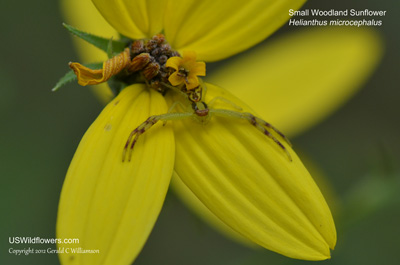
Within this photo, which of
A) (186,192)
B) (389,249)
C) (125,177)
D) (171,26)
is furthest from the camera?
Answer: (389,249)

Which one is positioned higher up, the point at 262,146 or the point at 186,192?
the point at 262,146

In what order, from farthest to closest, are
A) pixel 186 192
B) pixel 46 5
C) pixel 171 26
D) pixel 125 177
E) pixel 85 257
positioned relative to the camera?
pixel 46 5
pixel 186 192
pixel 171 26
pixel 125 177
pixel 85 257

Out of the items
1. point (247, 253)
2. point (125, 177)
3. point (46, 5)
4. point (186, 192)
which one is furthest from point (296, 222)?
point (46, 5)

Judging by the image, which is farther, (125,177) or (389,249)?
(389,249)

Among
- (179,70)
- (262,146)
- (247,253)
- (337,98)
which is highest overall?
(179,70)

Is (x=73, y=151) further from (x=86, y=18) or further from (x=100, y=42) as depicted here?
(x=100, y=42)

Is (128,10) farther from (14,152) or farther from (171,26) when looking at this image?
(14,152)

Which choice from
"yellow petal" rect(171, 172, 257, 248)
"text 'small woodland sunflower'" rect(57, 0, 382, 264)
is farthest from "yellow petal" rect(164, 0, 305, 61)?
"yellow petal" rect(171, 172, 257, 248)
